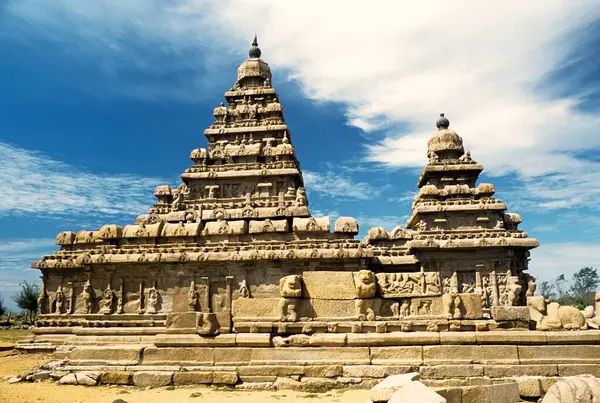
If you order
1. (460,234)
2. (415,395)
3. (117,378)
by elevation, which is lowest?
(117,378)

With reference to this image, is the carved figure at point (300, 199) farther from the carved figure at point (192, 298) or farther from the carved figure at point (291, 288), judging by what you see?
the carved figure at point (291, 288)

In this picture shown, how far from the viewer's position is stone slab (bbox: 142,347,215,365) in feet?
36.5

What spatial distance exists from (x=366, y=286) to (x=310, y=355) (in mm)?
2330

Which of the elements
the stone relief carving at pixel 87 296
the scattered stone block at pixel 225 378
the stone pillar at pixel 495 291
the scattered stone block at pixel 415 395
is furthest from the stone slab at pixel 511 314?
the stone relief carving at pixel 87 296

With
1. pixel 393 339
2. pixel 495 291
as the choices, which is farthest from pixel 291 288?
pixel 495 291

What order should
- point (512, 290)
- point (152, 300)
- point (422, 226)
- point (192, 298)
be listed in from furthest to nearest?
point (422, 226), point (152, 300), point (192, 298), point (512, 290)

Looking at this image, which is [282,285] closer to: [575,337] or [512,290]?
[575,337]

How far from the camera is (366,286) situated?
39.0ft

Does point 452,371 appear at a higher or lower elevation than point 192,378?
higher

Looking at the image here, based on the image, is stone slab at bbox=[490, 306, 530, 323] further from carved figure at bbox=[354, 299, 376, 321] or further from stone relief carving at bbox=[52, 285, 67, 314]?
stone relief carving at bbox=[52, 285, 67, 314]

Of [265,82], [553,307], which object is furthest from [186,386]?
[265,82]

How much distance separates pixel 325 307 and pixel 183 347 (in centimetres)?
372

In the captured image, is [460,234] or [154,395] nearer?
[154,395]

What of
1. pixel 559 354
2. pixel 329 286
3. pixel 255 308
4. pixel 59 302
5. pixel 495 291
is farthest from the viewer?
pixel 59 302
